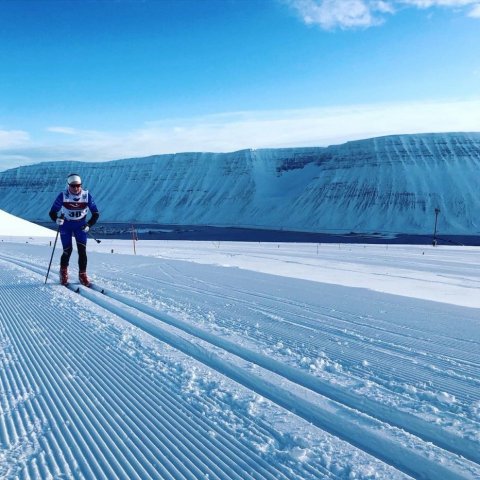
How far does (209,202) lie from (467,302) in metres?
122

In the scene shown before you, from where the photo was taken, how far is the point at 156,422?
345 cm

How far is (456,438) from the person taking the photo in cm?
316

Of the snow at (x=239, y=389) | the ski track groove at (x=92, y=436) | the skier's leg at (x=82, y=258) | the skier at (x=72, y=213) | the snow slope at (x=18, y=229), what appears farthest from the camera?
the snow slope at (x=18, y=229)

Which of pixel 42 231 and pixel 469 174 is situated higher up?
pixel 469 174

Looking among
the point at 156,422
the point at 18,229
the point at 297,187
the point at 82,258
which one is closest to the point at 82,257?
the point at 82,258

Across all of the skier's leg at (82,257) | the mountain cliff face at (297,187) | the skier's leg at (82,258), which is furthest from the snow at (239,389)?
the mountain cliff face at (297,187)

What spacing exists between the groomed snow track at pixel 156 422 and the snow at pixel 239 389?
0.01m

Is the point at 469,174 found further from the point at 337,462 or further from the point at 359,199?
the point at 337,462

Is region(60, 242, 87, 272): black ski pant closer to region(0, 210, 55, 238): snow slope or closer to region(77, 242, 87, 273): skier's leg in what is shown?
region(77, 242, 87, 273): skier's leg

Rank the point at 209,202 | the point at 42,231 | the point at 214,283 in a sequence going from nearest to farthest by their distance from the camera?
1. the point at 214,283
2. the point at 42,231
3. the point at 209,202

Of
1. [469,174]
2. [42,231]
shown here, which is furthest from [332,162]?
[42,231]

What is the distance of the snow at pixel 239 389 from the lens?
116 inches

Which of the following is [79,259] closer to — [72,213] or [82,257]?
[82,257]

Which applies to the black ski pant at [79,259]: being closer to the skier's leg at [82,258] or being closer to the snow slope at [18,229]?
the skier's leg at [82,258]
